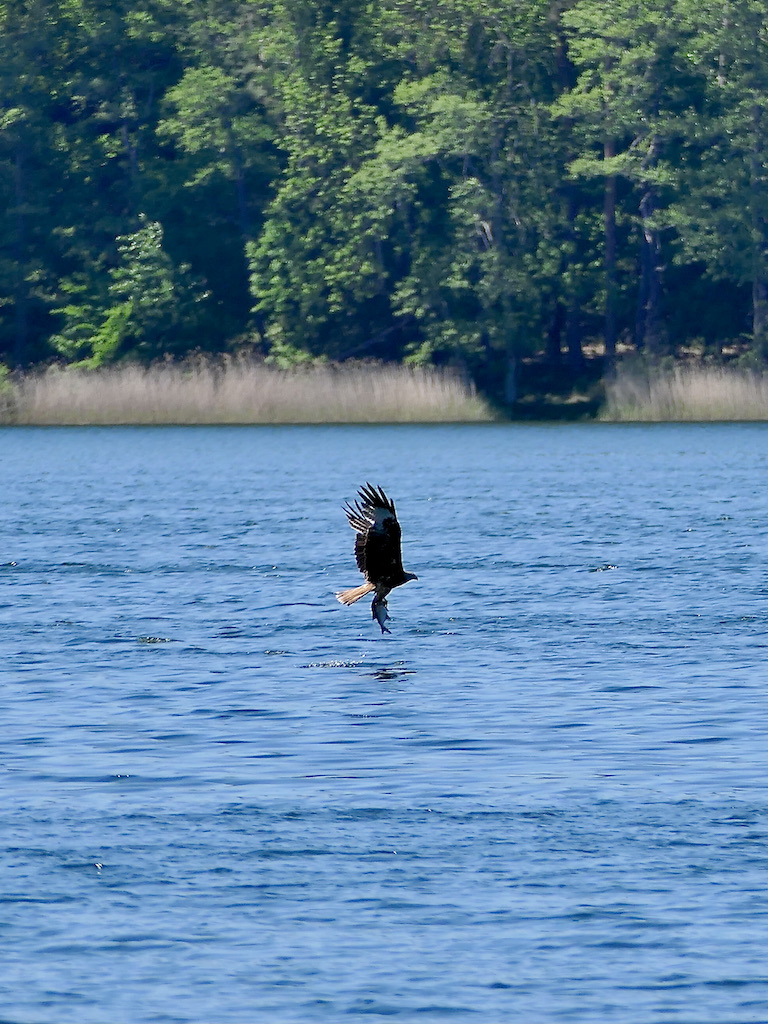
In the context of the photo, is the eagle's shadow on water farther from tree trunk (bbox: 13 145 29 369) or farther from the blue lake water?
tree trunk (bbox: 13 145 29 369)

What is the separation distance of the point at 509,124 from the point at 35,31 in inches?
697

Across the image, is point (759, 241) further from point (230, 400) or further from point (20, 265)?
point (20, 265)

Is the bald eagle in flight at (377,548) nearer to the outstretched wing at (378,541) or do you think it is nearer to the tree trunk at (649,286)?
the outstretched wing at (378,541)

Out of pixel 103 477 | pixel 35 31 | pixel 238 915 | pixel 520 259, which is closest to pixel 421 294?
pixel 520 259

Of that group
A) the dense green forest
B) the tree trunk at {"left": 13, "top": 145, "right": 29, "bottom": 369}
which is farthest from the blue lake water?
the tree trunk at {"left": 13, "top": 145, "right": 29, "bottom": 369}

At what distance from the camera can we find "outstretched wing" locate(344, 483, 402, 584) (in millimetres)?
17156

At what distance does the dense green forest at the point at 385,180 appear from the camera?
244 ft

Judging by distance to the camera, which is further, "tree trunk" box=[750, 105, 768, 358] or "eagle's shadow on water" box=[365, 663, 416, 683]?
"tree trunk" box=[750, 105, 768, 358]

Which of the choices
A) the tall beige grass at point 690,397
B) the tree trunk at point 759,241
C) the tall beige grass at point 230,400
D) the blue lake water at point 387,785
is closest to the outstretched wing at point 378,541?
the blue lake water at point 387,785

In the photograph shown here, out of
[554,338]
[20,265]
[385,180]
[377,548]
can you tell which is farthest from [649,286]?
[377,548]

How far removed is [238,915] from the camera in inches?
422

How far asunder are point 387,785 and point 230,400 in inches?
1973

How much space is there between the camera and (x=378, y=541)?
17.3 meters

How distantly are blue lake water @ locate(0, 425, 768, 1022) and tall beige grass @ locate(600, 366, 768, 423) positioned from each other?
33670 mm
